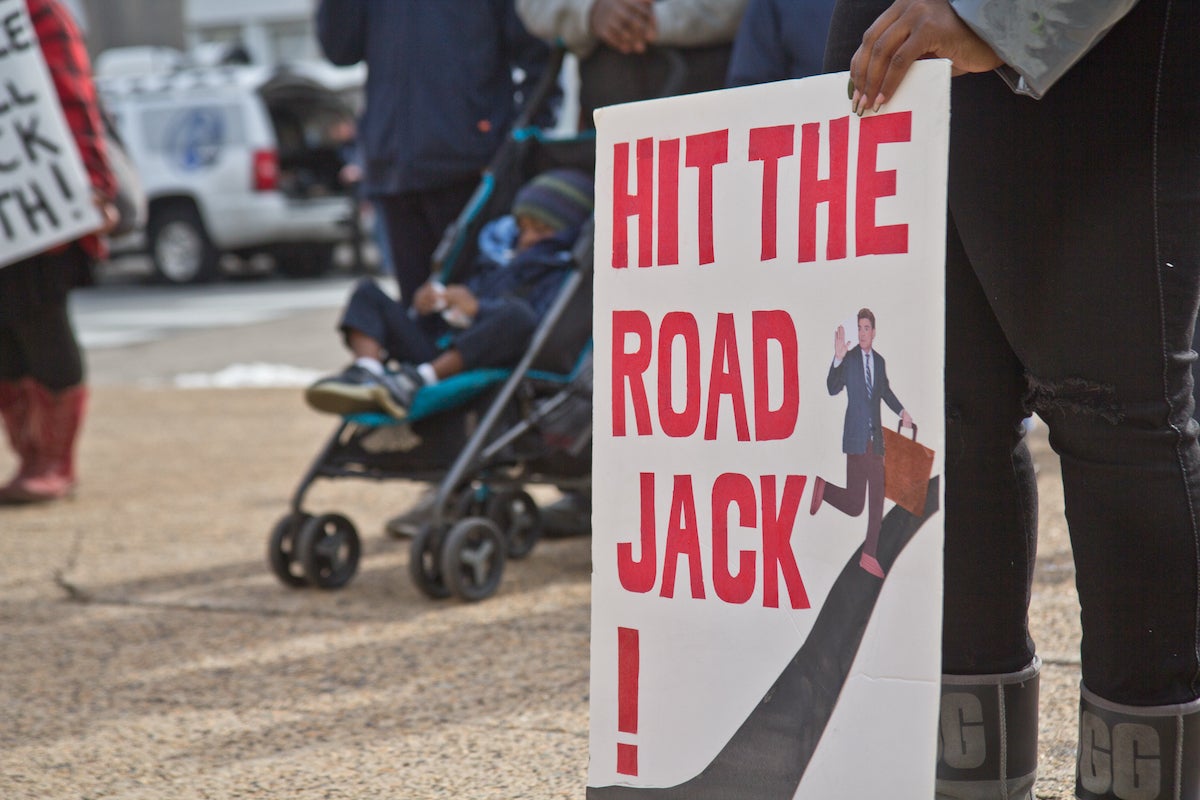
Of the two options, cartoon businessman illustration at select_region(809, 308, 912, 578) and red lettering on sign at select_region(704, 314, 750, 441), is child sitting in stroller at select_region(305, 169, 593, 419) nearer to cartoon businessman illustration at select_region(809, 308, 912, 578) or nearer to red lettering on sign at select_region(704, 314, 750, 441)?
red lettering on sign at select_region(704, 314, 750, 441)

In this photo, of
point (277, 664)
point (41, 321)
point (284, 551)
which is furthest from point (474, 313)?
point (41, 321)

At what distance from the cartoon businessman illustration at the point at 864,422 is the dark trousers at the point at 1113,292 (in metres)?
0.23

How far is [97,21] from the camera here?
24531mm

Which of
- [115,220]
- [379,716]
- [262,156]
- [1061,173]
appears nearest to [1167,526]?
[1061,173]

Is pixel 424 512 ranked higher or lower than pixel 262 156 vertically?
lower

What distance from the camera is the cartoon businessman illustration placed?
1.66 metres

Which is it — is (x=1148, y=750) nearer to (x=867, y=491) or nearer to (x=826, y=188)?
(x=867, y=491)

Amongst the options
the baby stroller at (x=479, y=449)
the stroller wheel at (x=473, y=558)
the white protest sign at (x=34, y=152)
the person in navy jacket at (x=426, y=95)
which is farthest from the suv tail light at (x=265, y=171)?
the stroller wheel at (x=473, y=558)

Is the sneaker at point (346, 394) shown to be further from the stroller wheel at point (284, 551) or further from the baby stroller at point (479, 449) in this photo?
the stroller wheel at point (284, 551)

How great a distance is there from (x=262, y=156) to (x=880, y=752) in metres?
14.7

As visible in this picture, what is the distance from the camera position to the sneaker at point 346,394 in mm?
3691

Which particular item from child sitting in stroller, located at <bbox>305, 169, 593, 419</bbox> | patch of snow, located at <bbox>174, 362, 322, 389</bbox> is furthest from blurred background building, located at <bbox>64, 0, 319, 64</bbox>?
child sitting in stroller, located at <bbox>305, 169, 593, 419</bbox>

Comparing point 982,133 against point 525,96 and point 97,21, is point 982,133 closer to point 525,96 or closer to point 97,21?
point 525,96

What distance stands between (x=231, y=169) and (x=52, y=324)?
1098cm
